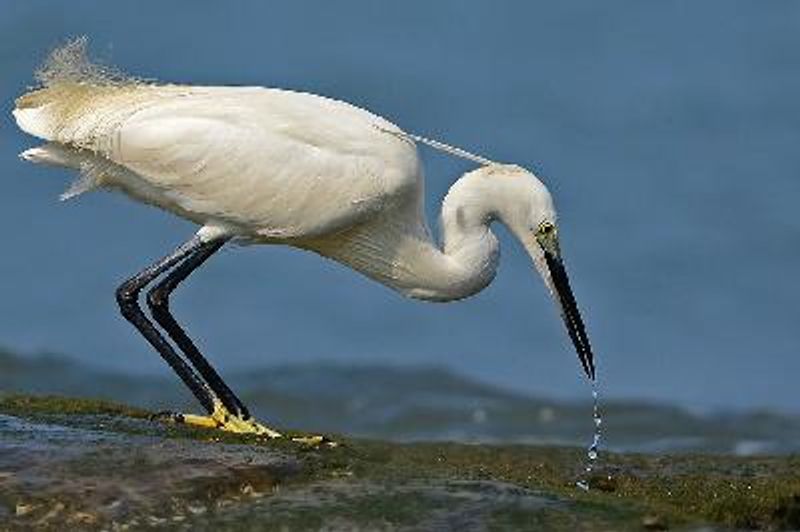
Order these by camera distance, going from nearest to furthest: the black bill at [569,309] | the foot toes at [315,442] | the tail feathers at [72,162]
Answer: the foot toes at [315,442], the tail feathers at [72,162], the black bill at [569,309]

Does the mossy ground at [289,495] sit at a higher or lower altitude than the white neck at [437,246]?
lower

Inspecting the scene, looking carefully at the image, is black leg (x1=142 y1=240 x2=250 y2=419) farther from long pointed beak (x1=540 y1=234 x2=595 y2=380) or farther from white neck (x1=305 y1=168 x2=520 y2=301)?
long pointed beak (x1=540 y1=234 x2=595 y2=380)

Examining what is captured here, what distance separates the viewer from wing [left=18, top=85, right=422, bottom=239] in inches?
547

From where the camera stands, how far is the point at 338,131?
45.7 ft

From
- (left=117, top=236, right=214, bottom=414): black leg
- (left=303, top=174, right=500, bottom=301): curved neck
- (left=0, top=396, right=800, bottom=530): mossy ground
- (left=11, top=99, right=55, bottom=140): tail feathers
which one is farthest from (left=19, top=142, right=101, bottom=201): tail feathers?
(left=0, top=396, right=800, bottom=530): mossy ground

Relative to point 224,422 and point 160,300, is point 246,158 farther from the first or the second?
point 224,422

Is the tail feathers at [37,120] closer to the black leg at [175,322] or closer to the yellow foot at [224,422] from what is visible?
the black leg at [175,322]

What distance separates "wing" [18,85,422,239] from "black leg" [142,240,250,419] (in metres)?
0.30

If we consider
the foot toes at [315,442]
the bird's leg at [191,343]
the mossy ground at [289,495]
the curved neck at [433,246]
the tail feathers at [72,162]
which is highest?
the tail feathers at [72,162]

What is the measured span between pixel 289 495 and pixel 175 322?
3.24 m

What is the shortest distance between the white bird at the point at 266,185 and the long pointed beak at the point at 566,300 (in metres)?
0.01

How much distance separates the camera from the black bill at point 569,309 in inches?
572

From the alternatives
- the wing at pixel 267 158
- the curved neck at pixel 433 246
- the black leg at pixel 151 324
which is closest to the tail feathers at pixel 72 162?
the wing at pixel 267 158

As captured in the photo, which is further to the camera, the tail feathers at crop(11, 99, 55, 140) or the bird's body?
the tail feathers at crop(11, 99, 55, 140)
